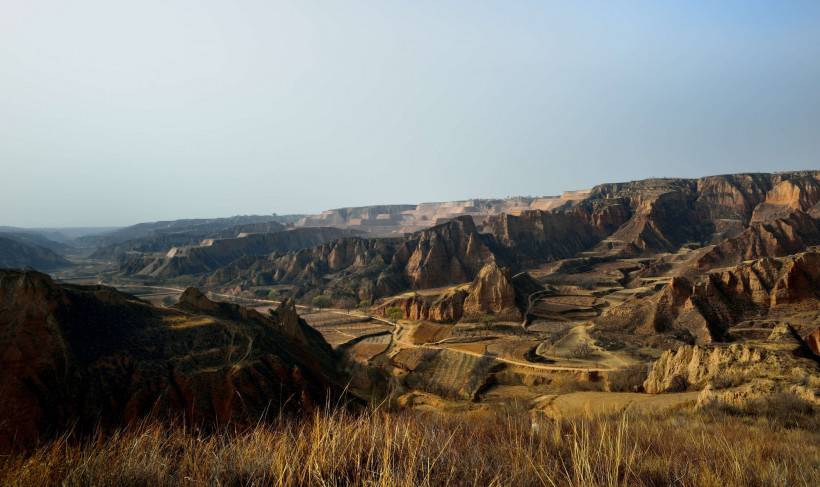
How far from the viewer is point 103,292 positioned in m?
26.6

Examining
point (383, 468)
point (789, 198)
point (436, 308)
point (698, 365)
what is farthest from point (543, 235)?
point (383, 468)

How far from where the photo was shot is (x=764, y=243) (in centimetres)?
7500

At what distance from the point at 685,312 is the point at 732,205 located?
123m

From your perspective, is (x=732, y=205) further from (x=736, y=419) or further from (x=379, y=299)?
(x=736, y=419)

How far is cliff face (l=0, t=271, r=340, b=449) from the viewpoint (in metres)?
18.1

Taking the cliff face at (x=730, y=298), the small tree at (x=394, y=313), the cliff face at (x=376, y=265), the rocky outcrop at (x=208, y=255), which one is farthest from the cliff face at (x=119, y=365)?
the rocky outcrop at (x=208, y=255)

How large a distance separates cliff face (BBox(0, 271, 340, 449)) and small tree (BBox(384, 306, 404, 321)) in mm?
39190

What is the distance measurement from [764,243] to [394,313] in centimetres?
Answer: 6856

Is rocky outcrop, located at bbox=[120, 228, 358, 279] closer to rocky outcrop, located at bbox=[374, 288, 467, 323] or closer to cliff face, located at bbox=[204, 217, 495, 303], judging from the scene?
cliff face, located at bbox=[204, 217, 495, 303]

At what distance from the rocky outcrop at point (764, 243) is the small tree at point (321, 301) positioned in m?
69.9

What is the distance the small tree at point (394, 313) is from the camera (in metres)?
67.3

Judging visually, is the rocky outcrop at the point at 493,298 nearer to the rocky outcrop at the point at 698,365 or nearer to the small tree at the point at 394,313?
the small tree at the point at 394,313

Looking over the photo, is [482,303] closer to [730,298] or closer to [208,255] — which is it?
[730,298]

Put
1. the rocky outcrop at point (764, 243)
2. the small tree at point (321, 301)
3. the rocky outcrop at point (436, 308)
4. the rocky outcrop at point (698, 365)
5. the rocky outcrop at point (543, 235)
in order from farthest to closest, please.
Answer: the rocky outcrop at point (543, 235)
the small tree at point (321, 301)
the rocky outcrop at point (764, 243)
the rocky outcrop at point (436, 308)
the rocky outcrop at point (698, 365)
